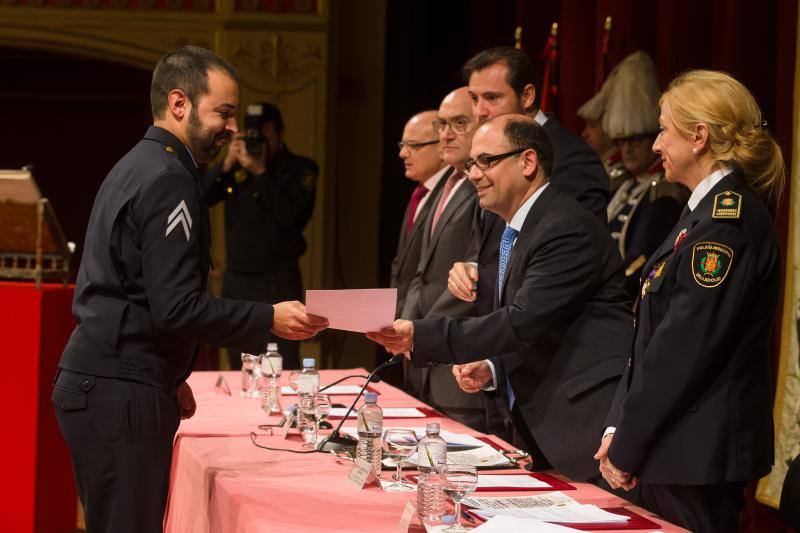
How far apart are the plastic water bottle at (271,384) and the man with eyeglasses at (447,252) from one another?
0.50 metres

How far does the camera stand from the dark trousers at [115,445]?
2.22 m

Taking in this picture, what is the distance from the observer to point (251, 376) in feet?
11.8

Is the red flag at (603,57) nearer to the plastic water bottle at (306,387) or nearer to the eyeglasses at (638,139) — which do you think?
the eyeglasses at (638,139)

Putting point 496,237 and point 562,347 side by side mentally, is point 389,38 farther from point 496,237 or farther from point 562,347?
point 562,347

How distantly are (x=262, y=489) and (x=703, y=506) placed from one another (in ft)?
2.92

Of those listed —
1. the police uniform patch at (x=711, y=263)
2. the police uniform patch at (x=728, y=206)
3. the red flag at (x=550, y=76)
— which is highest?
the red flag at (x=550, y=76)

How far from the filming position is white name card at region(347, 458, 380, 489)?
2.28 meters

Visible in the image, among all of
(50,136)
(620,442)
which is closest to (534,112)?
(620,442)

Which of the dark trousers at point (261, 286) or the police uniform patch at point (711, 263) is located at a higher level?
the police uniform patch at point (711, 263)

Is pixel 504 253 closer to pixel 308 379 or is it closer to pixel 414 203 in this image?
pixel 308 379

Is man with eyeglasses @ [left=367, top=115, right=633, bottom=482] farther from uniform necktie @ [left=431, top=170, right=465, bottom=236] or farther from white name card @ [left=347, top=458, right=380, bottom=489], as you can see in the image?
uniform necktie @ [left=431, top=170, right=465, bottom=236]

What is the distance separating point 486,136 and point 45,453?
2.09 m

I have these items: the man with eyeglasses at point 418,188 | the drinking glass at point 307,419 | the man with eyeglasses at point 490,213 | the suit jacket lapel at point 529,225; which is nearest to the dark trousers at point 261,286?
the man with eyeglasses at point 418,188

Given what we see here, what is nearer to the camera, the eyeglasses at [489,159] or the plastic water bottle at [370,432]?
the plastic water bottle at [370,432]
